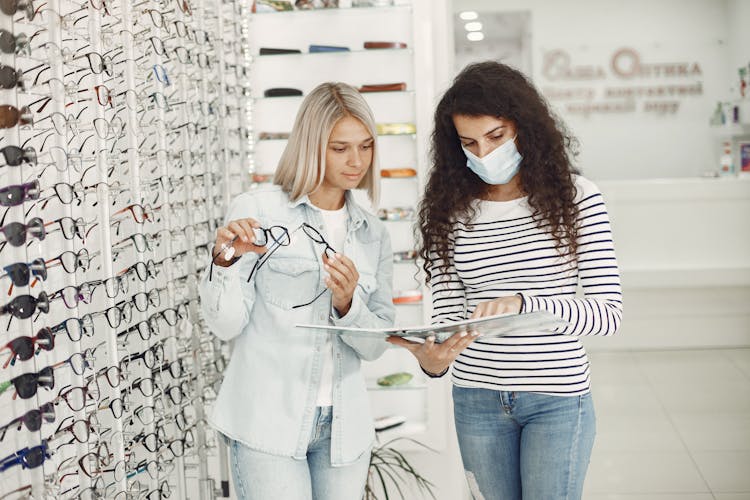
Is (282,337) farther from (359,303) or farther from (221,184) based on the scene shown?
(221,184)

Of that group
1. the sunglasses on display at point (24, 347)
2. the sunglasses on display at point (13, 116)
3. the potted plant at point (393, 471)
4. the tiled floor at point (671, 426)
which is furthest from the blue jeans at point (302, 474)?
the tiled floor at point (671, 426)

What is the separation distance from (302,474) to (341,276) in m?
0.49

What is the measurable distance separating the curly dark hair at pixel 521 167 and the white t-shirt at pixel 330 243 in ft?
0.70

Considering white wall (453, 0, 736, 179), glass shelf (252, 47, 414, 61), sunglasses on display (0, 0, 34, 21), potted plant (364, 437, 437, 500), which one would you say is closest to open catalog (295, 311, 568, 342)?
sunglasses on display (0, 0, 34, 21)

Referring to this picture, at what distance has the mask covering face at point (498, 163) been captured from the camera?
196cm

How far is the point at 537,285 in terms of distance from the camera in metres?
1.93

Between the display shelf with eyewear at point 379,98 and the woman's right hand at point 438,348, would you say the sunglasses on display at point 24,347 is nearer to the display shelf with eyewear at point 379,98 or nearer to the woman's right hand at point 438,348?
the woman's right hand at point 438,348

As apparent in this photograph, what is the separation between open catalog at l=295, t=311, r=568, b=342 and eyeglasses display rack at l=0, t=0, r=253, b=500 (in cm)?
58

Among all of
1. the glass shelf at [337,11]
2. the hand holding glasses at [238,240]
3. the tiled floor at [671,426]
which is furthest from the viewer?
the tiled floor at [671,426]

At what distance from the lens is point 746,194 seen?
21.1ft

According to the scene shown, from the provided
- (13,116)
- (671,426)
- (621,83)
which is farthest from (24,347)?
(621,83)

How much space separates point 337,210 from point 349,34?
5.03ft

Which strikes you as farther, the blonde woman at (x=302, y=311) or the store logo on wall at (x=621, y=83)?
the store logo on wall at (x=621, y=83)

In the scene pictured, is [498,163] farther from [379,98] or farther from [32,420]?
[379,98]
